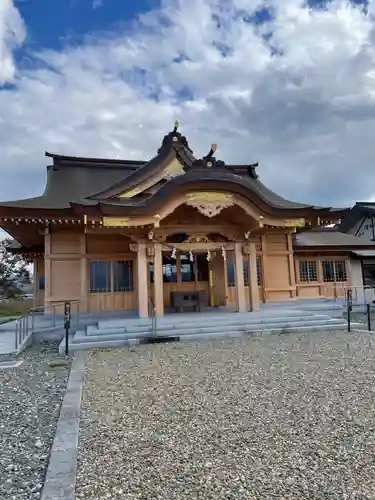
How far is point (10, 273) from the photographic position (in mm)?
26297

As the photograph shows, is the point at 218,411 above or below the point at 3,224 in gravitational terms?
below

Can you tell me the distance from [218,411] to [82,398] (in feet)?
5.83

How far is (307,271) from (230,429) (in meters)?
13.6

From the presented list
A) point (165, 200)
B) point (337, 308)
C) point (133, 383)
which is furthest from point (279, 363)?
point (337, 308)

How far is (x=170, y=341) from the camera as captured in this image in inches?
348

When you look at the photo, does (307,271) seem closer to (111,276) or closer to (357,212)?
(111,276)

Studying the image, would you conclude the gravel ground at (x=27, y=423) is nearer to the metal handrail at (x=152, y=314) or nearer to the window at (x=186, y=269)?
the metal handrail at (x=152, y=314)

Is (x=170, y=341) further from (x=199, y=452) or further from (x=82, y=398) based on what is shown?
(x=199, y=452)

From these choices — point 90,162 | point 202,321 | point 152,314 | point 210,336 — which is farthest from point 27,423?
point 90,162

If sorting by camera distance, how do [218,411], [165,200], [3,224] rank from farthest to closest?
[3,224]
[165,200]
[218,411]

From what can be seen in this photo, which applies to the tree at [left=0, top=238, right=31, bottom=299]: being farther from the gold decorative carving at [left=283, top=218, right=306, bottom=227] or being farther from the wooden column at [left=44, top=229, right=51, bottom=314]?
the gold decorative carving at [left=283, top=218, right=306, bottom=227]

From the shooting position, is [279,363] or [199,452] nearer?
[199,452]

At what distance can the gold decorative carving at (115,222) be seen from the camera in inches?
395

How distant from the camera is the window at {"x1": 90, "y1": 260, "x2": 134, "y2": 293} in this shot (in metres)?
12.1
